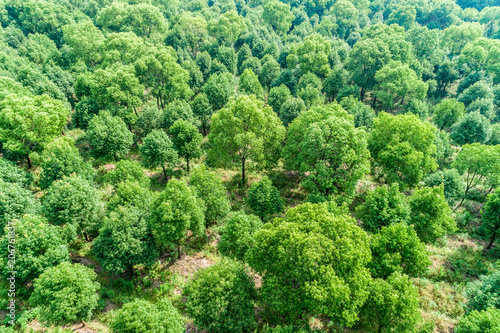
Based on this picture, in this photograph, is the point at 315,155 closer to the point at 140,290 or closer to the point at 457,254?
the point at 457,254

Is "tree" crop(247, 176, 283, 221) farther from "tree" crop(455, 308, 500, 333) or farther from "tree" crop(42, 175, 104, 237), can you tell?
"tree" crop(455, 308, 500, 333)

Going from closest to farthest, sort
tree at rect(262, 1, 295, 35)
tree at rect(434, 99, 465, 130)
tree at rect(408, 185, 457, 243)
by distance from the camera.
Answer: tree at rect(408, 185, 457, 243) < tree at rect(434, 99, 465, 130) < tree at rect(262, 1, 295, 35)

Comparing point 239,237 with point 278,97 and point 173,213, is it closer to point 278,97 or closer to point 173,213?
point 173,213

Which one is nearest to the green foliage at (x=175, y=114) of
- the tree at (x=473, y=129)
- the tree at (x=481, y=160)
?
the tree at (x=481, y=160)

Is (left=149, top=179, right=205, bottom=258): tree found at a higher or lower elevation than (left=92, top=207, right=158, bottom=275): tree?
higher

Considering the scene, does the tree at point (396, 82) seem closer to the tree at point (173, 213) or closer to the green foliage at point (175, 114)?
the green foliage at point (175, 114)

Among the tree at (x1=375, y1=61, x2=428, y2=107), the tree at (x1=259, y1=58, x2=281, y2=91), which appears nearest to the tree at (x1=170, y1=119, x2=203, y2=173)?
the tree at (x1=259, y1=58, x2=281, y2=91)
